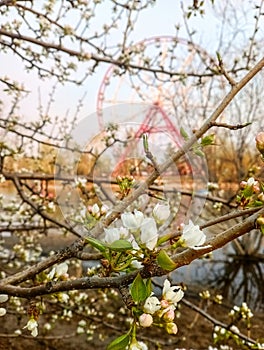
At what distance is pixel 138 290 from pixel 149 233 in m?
0.07

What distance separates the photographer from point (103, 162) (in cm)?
100

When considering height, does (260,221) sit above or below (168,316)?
above

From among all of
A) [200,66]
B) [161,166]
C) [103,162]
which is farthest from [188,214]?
[200,66]

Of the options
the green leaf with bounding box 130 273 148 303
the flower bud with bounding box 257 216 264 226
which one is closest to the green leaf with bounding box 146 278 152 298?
the green leaf with bounding box 130 273 148 303

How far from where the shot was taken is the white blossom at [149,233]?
52 cm

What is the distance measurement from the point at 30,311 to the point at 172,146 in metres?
0.45

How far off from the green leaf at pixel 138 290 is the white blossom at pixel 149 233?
0.13 ft

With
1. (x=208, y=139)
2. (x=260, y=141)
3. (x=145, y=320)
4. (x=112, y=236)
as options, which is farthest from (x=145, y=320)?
(x=208, y=139)

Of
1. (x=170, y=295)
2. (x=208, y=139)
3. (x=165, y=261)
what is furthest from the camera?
(x=208, y=139)

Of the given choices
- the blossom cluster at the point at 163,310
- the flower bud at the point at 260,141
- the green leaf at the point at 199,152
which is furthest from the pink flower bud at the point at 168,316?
the green leaf at the point at 199,152

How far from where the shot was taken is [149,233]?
1.72 ft

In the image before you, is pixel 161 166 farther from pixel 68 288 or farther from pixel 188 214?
pixel 68 288

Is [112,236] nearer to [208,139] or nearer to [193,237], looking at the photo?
[193,237]

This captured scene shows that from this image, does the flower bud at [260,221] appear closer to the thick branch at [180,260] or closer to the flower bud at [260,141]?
the thick branch at [180,260]
